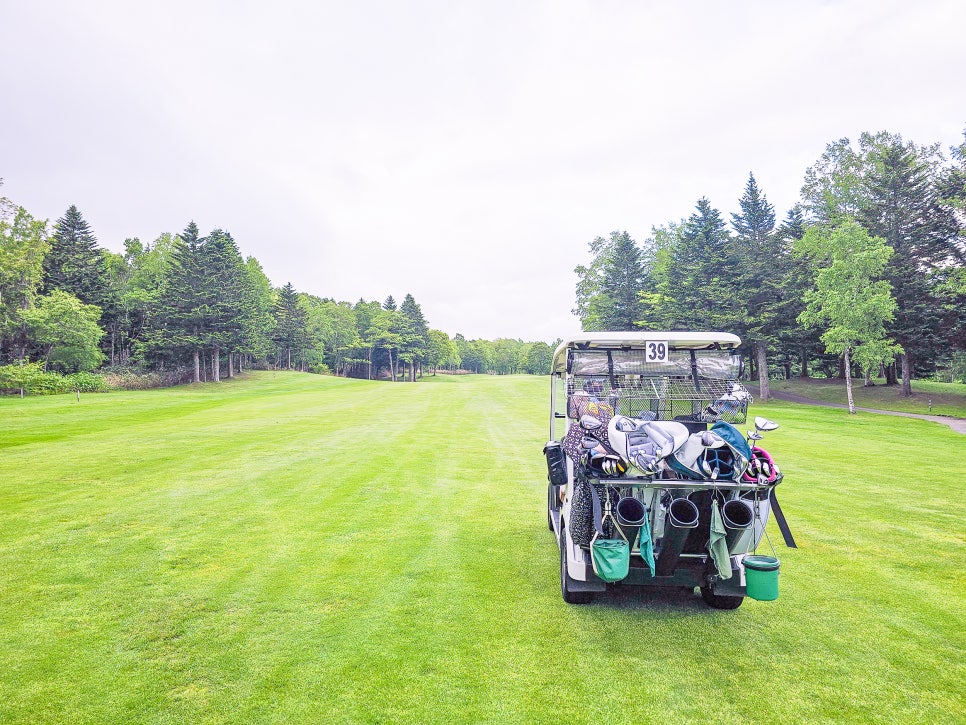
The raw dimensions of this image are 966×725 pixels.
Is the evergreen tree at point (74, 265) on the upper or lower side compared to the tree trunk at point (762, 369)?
upper

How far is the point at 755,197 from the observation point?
149 ft

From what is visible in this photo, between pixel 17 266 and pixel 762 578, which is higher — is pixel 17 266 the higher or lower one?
the higher one

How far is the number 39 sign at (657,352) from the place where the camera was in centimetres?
560

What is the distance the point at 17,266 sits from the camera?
39.8 m

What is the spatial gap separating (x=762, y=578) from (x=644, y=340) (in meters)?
2.46

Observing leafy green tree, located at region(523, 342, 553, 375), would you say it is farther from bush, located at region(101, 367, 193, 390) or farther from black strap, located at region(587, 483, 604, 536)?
black strap, located at region(587, 483, 604, 536)

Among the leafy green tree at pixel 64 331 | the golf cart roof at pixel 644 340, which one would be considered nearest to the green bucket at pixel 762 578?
the golf cart roof at pixel 644 340

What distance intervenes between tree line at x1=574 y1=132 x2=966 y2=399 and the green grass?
1585mm

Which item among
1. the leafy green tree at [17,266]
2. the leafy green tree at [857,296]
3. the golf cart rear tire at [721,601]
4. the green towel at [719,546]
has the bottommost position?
the golf cart rear tire at [721,601]

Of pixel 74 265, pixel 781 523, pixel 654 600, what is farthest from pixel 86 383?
pixel 781 523

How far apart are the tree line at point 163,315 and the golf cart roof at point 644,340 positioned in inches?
1739

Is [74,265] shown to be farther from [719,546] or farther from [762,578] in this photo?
[762,578]

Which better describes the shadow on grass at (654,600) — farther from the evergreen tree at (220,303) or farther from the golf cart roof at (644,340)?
the evergreen tree at (220,303)

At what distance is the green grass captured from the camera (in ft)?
105
